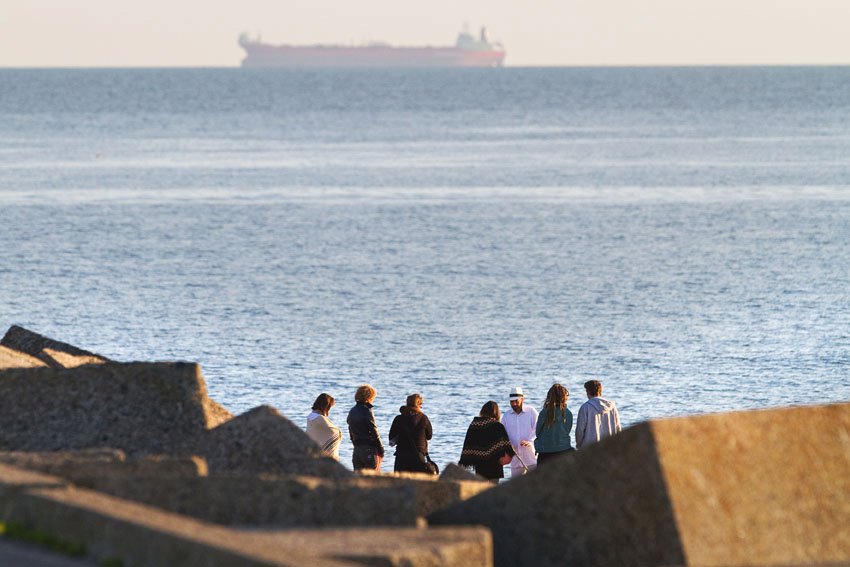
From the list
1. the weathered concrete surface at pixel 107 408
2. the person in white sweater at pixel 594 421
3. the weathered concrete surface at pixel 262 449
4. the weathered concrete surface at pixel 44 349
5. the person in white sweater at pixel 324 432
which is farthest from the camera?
the person in white sweater at pixel 594 421

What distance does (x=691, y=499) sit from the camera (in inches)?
277

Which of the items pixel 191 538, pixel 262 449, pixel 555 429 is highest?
pixel 555 429

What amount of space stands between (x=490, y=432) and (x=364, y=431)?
114 cm

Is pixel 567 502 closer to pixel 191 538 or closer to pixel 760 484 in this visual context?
pixel 760 484

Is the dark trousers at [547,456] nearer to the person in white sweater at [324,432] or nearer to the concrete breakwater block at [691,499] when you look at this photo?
the person in white sweater at [324,432]

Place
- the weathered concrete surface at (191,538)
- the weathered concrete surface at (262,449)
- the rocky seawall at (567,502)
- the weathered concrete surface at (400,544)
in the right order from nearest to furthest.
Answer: the weathered concrete surface at (191,538) → the weathered concrete surface at (400,544) → the rocky seawall at (567,502) → the weathered concrete surface at (262,449)

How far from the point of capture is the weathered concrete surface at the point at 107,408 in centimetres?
879

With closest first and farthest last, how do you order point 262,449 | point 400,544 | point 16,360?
point 400,544 → point 262,449 → point 16,360

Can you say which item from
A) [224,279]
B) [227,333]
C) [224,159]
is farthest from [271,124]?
[227,333]

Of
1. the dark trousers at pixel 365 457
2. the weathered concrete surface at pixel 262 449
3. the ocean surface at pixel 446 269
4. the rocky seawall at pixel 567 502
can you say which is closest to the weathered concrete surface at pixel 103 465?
the rocky seawall at pixel 567 502

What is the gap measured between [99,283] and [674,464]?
111 feet

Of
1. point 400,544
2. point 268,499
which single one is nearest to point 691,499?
point 400,544

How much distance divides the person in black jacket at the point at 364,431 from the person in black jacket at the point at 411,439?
0.98 ft

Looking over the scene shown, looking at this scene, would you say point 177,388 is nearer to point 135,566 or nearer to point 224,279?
point 135,566
